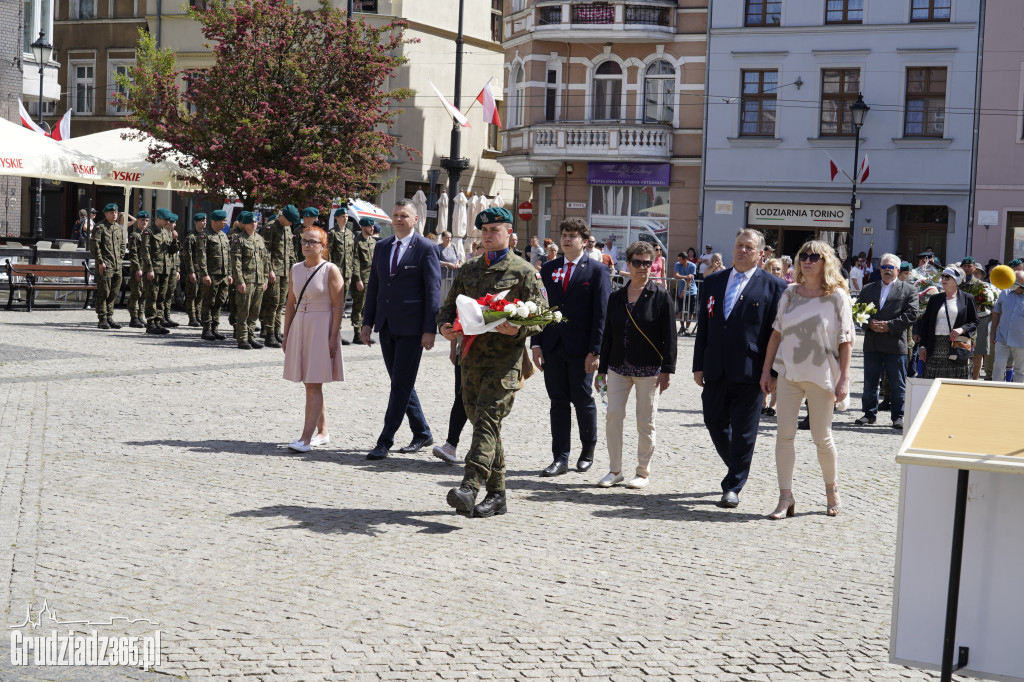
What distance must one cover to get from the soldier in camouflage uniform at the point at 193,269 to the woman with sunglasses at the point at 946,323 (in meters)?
11.5

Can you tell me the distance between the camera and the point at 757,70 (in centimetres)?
3741

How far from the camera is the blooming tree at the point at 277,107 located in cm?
2261

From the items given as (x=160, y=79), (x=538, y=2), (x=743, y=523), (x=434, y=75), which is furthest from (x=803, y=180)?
(x=743, y=523)

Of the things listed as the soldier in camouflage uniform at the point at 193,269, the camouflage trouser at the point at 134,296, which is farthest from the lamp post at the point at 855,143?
the camouflage trouser at the point at 134,296

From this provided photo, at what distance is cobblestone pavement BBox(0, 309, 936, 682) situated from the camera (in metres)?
5.11

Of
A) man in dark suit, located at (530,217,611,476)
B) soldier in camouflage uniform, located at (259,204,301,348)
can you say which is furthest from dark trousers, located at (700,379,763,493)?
soldier in camouflage uniform, located at (259,204,301,348)

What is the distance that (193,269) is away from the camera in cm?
1991

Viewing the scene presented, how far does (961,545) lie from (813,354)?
146 inches

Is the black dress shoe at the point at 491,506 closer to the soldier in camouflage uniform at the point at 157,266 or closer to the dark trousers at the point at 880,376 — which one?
the dark trousers at the point at 880,376

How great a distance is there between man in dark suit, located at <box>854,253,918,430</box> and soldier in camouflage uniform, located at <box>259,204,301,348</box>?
8.73 metres

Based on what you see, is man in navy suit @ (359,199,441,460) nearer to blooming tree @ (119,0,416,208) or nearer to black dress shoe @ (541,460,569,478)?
black dress shoe @ (541,460,569,478)

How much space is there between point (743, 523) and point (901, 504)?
334 cm

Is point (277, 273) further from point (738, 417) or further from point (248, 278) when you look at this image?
point (738, 417)

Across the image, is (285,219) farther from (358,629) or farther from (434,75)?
(434,75)
